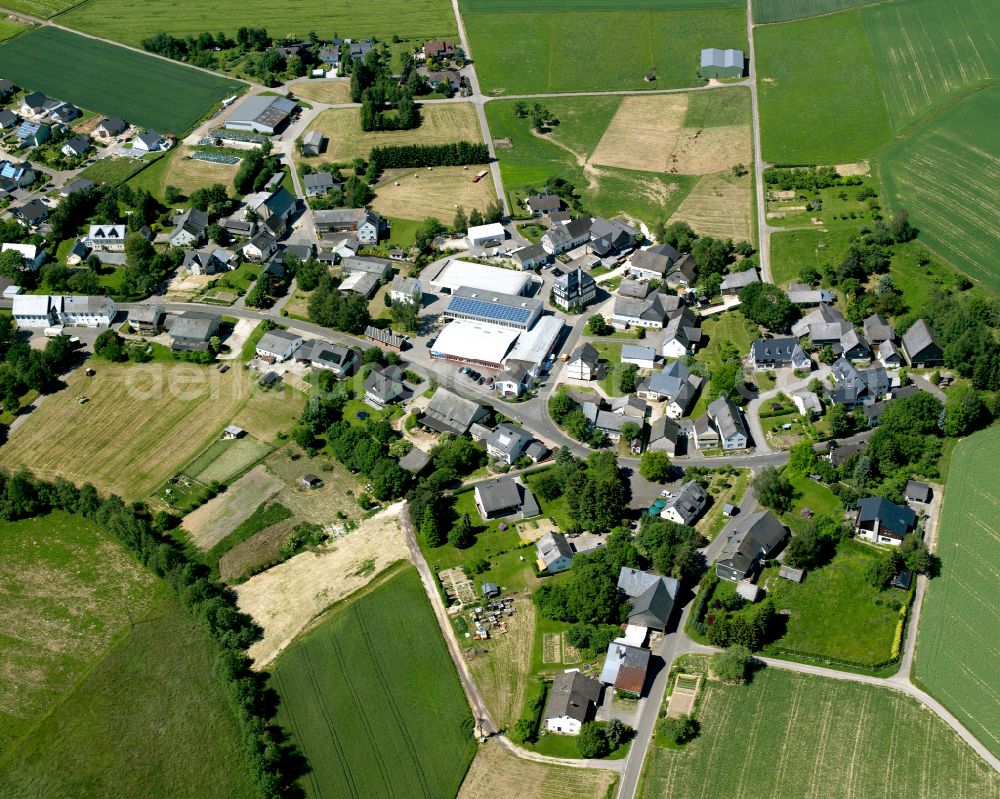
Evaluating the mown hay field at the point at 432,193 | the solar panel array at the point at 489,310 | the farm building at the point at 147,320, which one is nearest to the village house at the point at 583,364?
the solar panel array at the point at 489,310

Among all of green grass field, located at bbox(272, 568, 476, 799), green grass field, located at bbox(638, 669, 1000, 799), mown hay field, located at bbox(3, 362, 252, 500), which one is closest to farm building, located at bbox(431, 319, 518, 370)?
mown hay field, located at bbox(3, 362, 252, 500)

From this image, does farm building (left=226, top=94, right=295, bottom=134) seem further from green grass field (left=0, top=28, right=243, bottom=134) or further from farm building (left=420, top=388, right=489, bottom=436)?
farm building (left=420, top=388, right=489, bottom=436)

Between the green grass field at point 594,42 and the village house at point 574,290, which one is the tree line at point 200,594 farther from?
the green grass field at point 594,42

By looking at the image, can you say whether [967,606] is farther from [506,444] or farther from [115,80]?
[115,80]

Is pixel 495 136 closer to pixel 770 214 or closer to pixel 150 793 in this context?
pixel 770 214

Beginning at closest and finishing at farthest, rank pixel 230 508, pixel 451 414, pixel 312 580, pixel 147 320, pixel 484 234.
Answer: pixel 312 580
pixel 230 508
pixel 451 414
pixel 147 320
pixel 484 234

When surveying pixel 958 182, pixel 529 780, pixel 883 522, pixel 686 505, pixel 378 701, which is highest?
pixel 958 182

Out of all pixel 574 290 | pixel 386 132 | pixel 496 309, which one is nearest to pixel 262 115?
pixel 386 132

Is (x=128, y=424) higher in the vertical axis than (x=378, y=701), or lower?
higher
